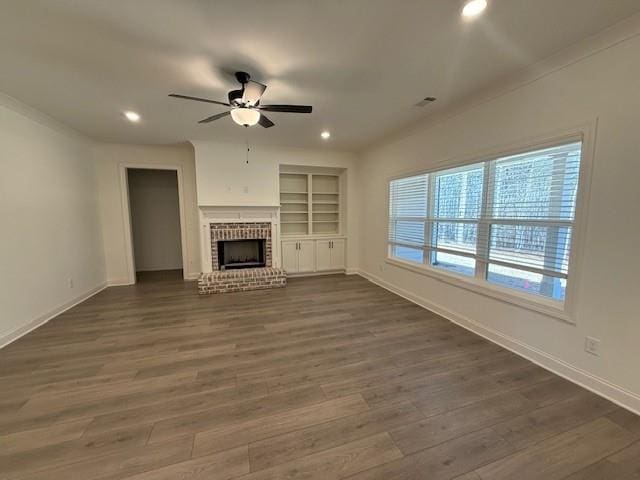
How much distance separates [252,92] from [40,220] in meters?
3.34

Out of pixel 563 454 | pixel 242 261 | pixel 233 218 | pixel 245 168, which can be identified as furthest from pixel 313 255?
pixel 563 454

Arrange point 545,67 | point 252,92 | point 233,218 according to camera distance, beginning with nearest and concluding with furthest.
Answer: point 545,67, point 252,92, point 233,218

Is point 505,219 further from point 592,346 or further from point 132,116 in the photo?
point 132,116

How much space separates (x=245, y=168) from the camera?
499 cm

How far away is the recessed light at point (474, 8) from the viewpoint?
1601 mm

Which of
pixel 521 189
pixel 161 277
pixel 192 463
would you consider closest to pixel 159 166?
pixel 161 277

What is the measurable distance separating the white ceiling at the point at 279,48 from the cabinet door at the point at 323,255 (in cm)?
309

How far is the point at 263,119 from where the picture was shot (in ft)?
9.28

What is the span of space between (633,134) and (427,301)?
264 centimetres

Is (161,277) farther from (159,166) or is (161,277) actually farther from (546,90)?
(546,90)

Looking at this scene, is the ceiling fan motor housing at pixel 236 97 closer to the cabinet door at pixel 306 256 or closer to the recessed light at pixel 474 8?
the recessed light at pixel 474 8

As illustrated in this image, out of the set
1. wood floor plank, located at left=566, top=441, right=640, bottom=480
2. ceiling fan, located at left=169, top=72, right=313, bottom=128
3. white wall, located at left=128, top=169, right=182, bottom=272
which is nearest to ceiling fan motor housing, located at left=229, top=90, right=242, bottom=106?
ceiling fan, located at left=169, top=72, right=313, bottom=128

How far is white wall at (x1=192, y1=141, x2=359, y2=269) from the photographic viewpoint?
4758 millimetres

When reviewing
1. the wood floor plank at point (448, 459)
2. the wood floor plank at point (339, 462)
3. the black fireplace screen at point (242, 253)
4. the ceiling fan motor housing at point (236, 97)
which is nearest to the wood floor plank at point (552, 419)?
the wood floor plank at point (448, 459)
